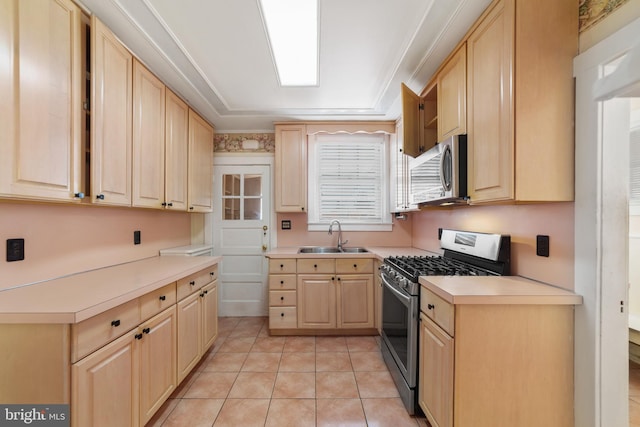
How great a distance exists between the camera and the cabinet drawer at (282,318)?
281 centimetres

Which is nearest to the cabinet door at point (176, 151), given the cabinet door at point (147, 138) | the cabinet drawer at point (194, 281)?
the cabinet door at point (147, 138)

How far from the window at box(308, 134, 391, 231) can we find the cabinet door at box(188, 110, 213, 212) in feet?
4.06

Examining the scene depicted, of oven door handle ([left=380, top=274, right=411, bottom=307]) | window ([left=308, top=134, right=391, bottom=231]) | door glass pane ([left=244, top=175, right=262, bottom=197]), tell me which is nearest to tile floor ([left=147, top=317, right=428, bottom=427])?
oven door handle ([left=380, top=274, right=411, bottom=307])

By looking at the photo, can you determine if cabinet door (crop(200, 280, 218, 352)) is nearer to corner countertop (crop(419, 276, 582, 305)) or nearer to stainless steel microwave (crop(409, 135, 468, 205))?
corner countertop (crop(419, 276, 582, 305))

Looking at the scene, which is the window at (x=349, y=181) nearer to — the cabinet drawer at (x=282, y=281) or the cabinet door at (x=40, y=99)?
the cabinet drawer at (x=282, y=281)

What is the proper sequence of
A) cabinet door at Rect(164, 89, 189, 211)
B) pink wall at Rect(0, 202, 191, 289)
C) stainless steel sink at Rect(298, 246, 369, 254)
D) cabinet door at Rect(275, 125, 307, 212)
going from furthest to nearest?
stainless steel sink at Rect(298, 246, 369, 254)
cabinet door at Rect(275, 125, 307, 212)
cabinet door at Rect(164, 89, 189, 211)
pink wall at Rect(0, 202, 191, 289)

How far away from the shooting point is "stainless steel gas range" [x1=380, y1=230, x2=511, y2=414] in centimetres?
165

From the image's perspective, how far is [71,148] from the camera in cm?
139

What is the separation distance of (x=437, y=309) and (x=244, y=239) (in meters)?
2.62

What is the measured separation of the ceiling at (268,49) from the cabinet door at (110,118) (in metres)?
0.15

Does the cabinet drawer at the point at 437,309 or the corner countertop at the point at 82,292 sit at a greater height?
the corner countertop at the point at 82,292

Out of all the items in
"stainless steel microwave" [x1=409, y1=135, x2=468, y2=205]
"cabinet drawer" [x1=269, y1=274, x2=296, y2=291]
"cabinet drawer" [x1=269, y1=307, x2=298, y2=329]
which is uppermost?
"stainless steel microwave" [x1=409, y1=135, x2=468, y2=205]

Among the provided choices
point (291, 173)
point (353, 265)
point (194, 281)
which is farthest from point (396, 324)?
point (291, 173)

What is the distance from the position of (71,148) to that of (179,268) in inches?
37.4
